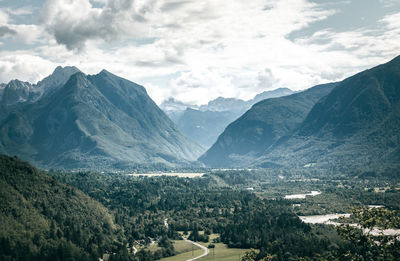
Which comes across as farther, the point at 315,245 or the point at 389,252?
the point at 315,245

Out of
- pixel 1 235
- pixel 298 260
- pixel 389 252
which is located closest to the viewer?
pixel 389 252

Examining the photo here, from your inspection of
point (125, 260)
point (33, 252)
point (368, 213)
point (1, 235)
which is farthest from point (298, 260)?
point (1, 235)

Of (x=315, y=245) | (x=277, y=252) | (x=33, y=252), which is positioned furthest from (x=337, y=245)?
(x=33, y=252)

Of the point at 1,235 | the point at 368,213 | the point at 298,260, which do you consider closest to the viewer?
the point at 368,213

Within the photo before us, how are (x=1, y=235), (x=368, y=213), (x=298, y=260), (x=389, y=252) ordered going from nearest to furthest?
(x=389, y=252), (x=368, y=213), (x=298, y=260), (x=1, y=235)

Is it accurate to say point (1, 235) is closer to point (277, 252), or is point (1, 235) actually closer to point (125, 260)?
point (125, 260)

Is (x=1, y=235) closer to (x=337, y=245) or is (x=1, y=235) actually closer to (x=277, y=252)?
(x=277, y=252)

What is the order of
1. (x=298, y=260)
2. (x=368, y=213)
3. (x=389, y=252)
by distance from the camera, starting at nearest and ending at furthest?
(x=389, y=252) < (x=368, y=213) < (x=298, y=260)

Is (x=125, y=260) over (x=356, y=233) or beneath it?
beneath

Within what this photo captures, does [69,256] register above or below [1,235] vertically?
below
